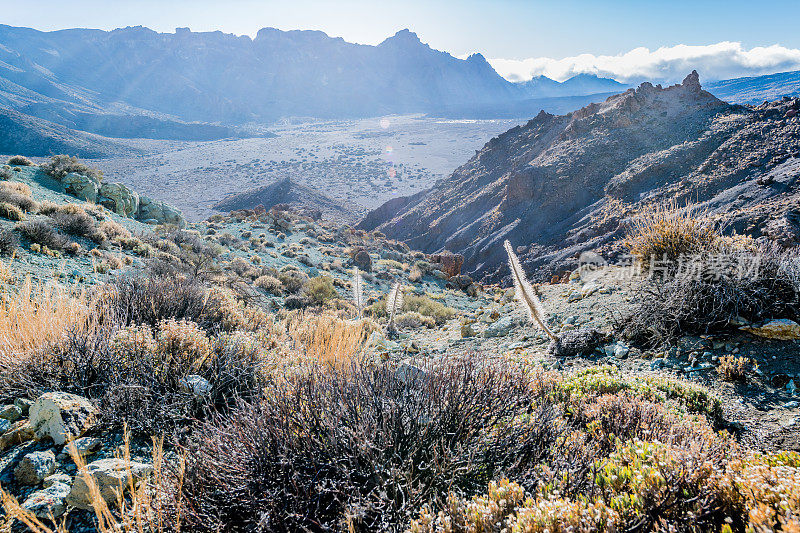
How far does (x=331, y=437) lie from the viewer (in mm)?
2379

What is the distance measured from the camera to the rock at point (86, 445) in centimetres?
Result: 272

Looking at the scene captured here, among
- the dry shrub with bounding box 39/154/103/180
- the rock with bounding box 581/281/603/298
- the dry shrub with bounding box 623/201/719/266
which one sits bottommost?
the rock with bounding box 581/281/603/298

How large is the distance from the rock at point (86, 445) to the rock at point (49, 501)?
0.30 metres

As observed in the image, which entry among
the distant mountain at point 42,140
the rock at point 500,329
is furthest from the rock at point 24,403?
the distant mountain at point 42,140

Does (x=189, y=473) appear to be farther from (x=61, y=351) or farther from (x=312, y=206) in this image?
(x=312, y=206)

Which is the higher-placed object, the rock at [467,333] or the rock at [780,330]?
the rock at [780,330]

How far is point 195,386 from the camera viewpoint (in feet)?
11.4

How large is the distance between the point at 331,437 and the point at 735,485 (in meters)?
2.12

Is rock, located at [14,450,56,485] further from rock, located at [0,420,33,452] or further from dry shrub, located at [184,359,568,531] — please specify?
dry shrub, located at [184,359,568,531]

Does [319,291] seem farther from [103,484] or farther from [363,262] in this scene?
[103,484]

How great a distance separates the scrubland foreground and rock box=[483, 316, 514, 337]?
1.06 metres

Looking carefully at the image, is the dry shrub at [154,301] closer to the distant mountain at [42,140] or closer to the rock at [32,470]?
the rock at [32,470]

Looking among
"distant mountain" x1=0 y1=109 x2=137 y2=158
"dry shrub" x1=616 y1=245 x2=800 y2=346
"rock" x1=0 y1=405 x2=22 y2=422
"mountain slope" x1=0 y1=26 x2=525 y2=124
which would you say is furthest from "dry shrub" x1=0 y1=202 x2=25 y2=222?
"mountain slope" x1=0 y1=26 x2=525 y2=124

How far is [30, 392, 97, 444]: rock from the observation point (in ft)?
9.12
